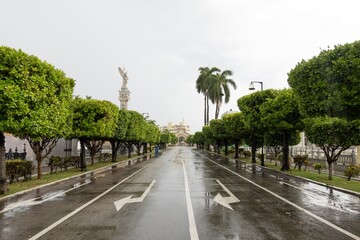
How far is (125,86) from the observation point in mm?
69812

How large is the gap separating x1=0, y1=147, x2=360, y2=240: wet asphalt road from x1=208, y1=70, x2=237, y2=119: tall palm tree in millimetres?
55244

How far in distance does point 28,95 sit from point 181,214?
903cm

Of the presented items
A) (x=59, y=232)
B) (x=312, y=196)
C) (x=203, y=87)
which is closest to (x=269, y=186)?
(x=312, y=196)

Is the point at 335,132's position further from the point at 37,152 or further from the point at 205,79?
the point at 205,79

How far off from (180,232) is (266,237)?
7.30ft

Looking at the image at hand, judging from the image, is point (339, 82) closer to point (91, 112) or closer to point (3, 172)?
point (3, 172)

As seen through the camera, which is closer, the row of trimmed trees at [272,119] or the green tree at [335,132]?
the green tree at [335,132]

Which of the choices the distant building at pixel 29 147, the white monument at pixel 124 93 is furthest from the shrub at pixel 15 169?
the white monument at pixel 124 93

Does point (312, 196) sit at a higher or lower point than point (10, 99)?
lower

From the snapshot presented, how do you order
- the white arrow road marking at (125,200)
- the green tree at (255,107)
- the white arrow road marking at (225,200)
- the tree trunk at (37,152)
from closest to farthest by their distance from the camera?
1. the white arrow road marking at (125,200)
2. the white arrow road marking at (225,200)
3. the tree trunk at (37,152)
4. the green tree at (255,107)

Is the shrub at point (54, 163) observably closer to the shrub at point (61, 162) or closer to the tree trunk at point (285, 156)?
the shrub at point (61, 162)

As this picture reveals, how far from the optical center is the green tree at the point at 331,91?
46.0ft

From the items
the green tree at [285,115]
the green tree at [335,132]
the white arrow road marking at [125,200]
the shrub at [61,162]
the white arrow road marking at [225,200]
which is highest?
the green tree at [285,115]

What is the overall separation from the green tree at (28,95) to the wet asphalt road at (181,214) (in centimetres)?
329
